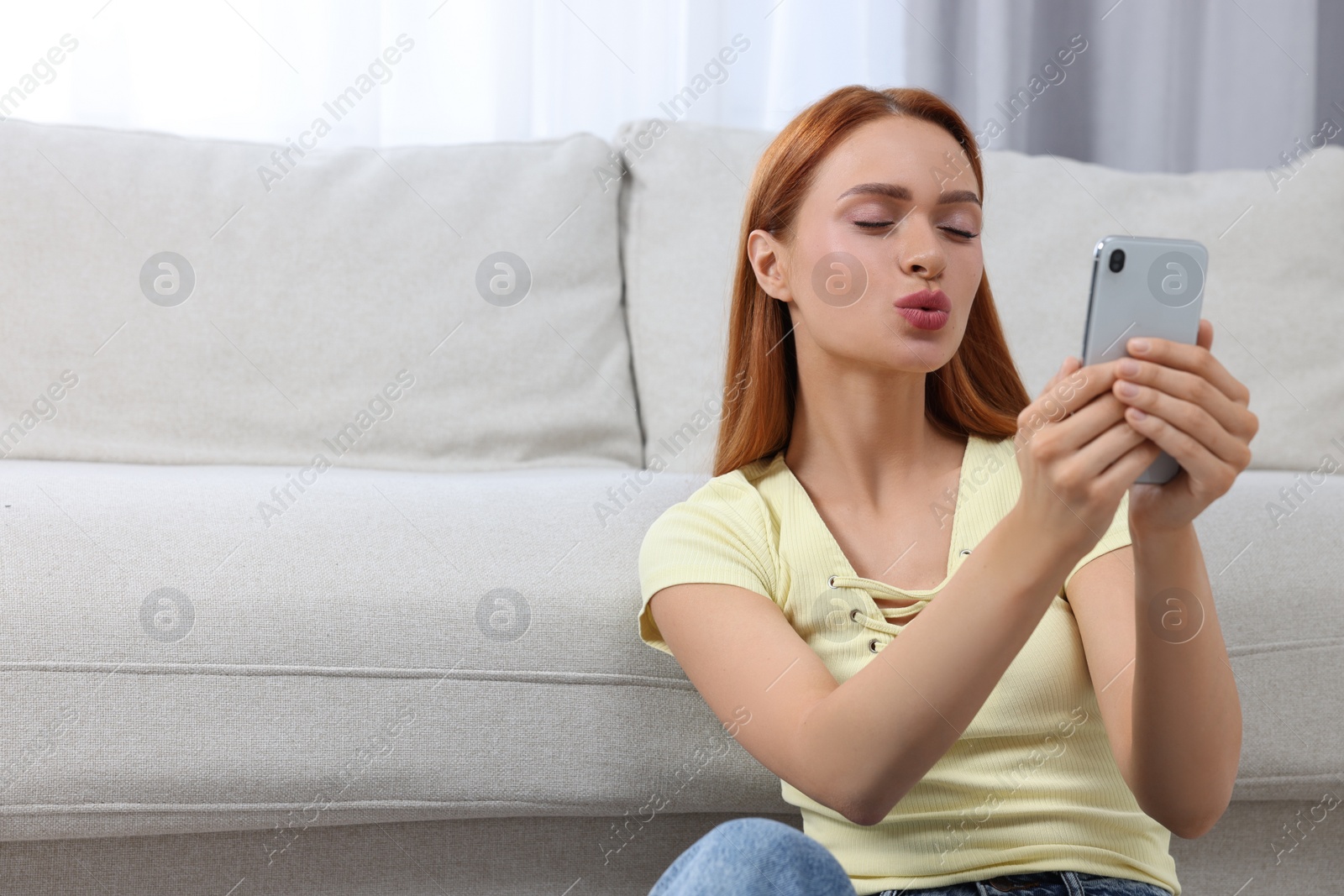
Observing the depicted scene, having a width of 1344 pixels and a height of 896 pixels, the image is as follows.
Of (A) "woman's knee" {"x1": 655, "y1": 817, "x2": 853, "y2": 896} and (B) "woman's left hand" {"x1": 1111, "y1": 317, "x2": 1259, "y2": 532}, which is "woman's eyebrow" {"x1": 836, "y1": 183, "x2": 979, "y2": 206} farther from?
(A) "woman's knee" {"x1": 655, "y1": 817, "x2": 853, "y2": 896}

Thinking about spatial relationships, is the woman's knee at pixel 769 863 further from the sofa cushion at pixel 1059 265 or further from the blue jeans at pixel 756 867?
the sofa cushion at pixel 1059 265

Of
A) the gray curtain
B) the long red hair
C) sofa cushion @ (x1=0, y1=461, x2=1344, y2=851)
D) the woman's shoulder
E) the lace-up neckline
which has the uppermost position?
the gray curtain

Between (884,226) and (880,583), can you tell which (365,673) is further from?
(884,226)

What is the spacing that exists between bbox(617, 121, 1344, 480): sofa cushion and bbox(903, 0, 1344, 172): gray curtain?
653mm

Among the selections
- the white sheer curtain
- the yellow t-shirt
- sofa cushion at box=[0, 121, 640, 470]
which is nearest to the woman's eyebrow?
the yellow t-shirt

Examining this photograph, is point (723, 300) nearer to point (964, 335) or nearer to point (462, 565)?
point (964, 335)

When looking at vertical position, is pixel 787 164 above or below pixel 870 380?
above

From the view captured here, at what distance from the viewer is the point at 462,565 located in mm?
968

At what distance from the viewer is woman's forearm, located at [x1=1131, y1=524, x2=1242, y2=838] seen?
67 cm

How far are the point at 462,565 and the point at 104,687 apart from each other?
311 mm

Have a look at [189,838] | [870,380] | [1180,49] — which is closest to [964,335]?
[870,380]

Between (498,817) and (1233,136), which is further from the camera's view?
(1233,136)

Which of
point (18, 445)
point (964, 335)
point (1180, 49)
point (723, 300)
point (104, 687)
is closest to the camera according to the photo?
point (104, 687)

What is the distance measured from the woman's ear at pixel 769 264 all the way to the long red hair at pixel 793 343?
0.03 feet
